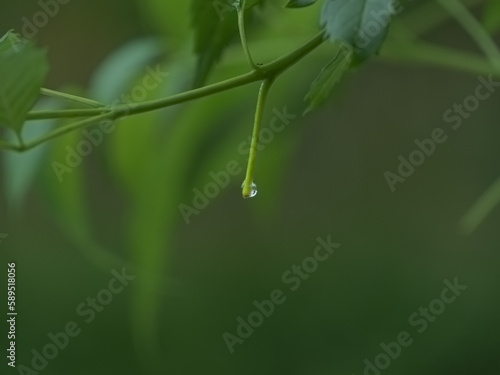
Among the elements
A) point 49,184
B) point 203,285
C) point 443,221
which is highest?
point 203,285

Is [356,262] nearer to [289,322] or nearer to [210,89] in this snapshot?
[289,322]

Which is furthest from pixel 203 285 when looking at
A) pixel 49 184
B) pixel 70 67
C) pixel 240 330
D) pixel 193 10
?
pixel 193 10
